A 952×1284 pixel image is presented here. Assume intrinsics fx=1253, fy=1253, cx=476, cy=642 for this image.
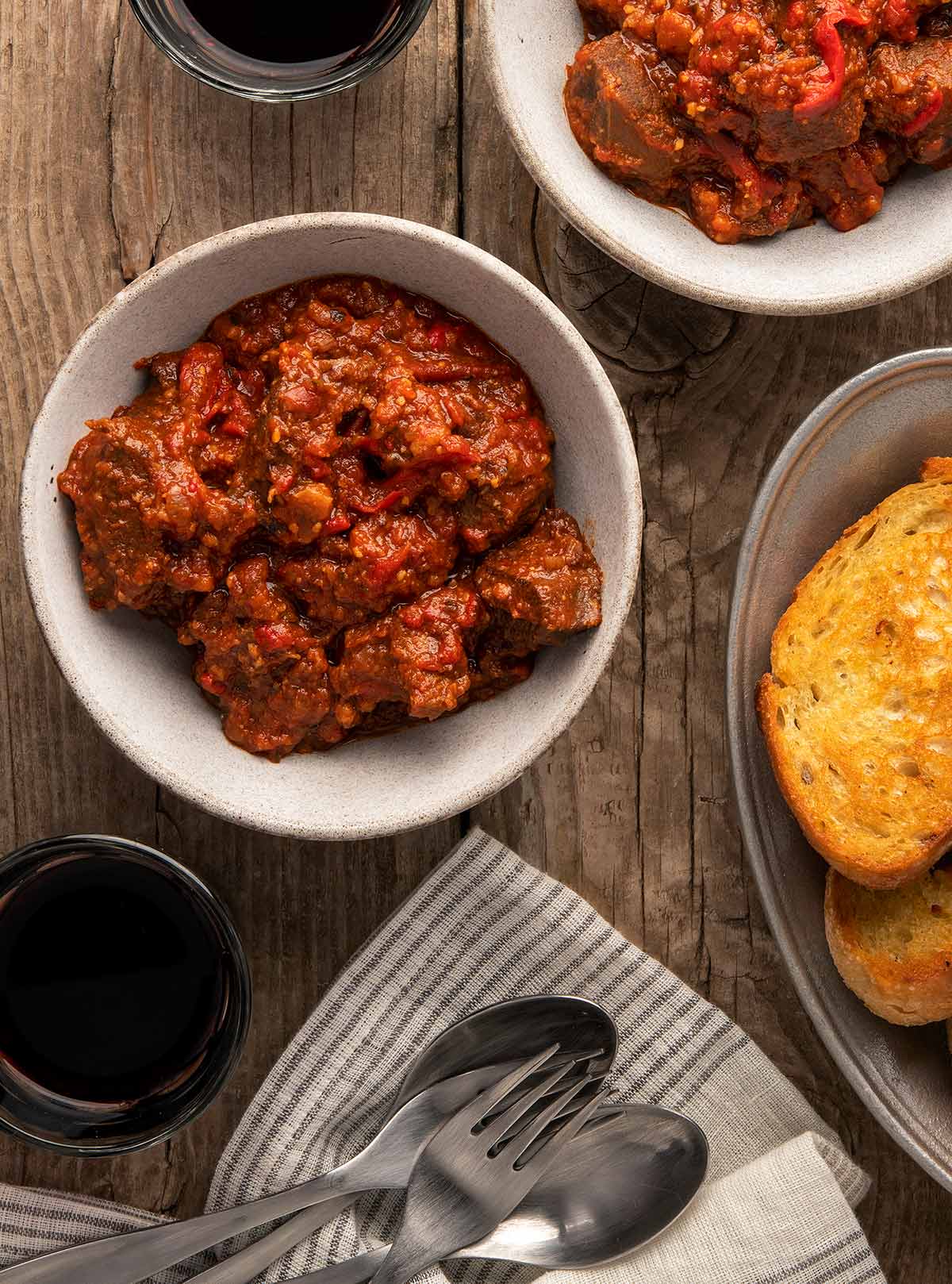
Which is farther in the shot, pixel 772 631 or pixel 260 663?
pixel 772 631

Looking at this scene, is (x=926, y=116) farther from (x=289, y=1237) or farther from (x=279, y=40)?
(x=289, y=1237)

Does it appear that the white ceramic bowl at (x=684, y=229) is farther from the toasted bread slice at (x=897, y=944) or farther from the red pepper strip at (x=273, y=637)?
the toasted bread slice at (x=897, y=944)

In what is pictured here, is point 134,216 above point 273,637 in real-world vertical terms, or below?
above

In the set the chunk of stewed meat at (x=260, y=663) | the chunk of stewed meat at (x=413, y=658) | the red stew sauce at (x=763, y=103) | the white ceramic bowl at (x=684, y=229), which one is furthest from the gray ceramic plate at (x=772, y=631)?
the chunk of stewed meat at (x=260, y=663)

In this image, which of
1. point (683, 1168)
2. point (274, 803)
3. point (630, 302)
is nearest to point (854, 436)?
point (630, 302)

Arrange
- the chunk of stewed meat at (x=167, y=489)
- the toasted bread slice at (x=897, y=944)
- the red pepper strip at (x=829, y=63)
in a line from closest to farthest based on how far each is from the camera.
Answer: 1. the chunk of stewed meat at (x=167, y=489)
2. the red pepper strip at (x=829, y=63)
3. the toasted bread slice at (x=897, y=944)

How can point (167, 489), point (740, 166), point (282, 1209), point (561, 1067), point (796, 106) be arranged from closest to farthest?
point (167, 489), point (796, 106), point (740, 166), point (282, 1209), point (561, 1067)

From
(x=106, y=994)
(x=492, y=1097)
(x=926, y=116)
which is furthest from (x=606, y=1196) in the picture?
(x=926, y=116)

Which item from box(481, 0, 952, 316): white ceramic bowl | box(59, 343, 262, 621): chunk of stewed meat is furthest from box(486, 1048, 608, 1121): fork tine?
box(481, 0, 952, 316): white ceramic bowl
